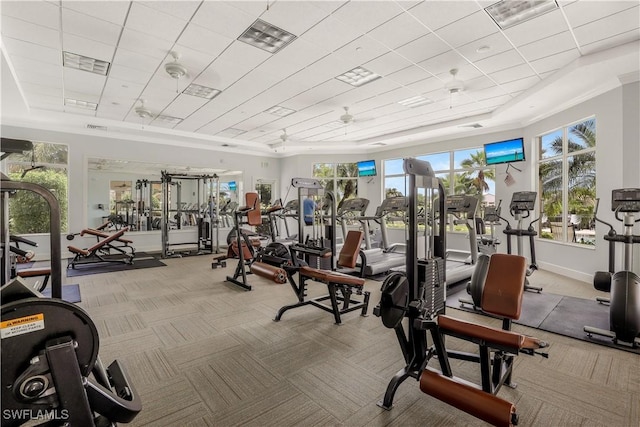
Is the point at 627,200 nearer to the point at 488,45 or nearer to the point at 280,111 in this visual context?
the point at 488,45

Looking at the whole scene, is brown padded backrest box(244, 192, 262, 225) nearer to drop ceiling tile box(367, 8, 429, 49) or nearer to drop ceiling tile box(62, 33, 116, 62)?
drop ceiling tile box(62, 33, 116, 62)

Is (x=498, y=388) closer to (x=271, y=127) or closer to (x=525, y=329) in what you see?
(x=525, y=329)

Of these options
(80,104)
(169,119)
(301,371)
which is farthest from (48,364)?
(169,119)

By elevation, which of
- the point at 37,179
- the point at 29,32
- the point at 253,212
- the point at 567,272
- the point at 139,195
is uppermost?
the point at 29,32

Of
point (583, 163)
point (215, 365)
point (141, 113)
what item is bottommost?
point (215, 365)

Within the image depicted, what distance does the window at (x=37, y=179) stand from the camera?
7184 millimetres

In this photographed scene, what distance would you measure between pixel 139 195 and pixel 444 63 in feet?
28.4

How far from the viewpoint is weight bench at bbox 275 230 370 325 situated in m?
3.57

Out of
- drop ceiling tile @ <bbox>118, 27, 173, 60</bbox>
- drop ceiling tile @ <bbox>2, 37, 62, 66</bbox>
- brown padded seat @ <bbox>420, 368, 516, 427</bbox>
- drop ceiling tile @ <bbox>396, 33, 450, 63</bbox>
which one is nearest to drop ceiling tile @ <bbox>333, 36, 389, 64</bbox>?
drop ceiling tile @ <bbox>396, 33, 450, 63</bbox>

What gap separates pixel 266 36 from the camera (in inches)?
153

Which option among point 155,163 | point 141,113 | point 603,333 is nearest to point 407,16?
point 603,333

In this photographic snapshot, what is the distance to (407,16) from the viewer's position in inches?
136

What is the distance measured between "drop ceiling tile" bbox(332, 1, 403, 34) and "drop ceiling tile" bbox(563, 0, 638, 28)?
181cm

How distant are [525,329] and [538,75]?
4000 millimetres
